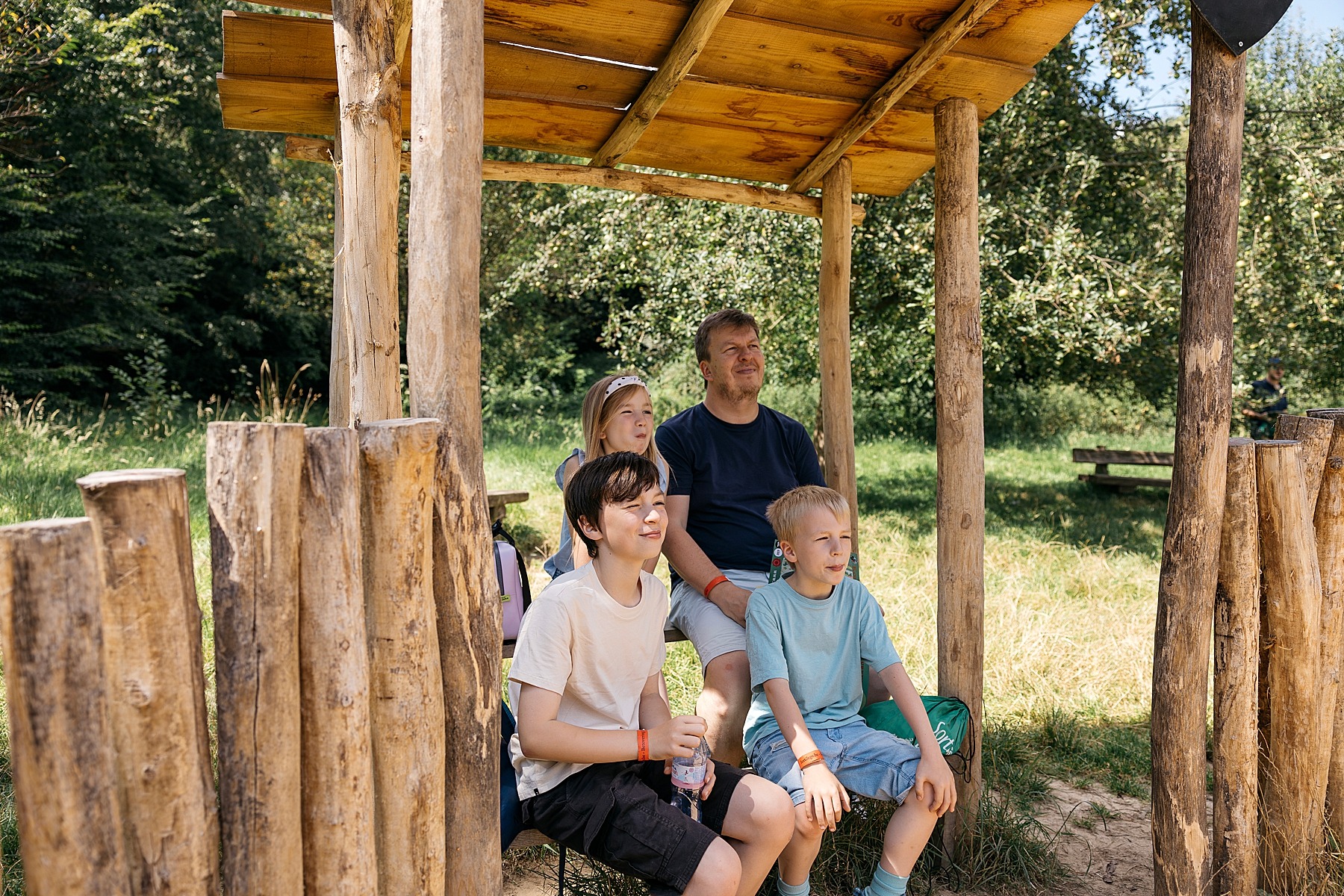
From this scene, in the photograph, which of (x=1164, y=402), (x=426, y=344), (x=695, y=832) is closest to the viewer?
(x=426, y=344)

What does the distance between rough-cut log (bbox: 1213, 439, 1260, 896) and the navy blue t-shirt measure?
1513mm

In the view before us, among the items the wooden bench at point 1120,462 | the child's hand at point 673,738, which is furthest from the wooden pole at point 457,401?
the wooden bench at point 1120,462

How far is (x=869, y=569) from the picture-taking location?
291 inches

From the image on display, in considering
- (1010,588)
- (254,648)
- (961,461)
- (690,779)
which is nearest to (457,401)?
(254,648)

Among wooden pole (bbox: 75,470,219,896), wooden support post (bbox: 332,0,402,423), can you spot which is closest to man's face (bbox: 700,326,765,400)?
wooden support post (bbox: 332,0,402,423)

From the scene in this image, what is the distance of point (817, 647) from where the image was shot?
3014 millimetres

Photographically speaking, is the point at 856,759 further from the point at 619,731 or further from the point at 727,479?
the point at 727,479

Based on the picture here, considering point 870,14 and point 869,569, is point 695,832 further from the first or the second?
point 869,569

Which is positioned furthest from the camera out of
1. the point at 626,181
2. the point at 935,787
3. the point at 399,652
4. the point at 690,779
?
the point at 626,181

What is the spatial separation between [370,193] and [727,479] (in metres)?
1.75

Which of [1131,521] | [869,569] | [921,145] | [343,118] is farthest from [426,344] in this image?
[1131,521]

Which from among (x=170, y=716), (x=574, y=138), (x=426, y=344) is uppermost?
(x=574, y=138)

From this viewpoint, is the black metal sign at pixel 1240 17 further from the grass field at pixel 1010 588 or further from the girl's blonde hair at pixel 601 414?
the grass field at pixel 1010 588

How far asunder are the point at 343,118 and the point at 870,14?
186 centimetres
